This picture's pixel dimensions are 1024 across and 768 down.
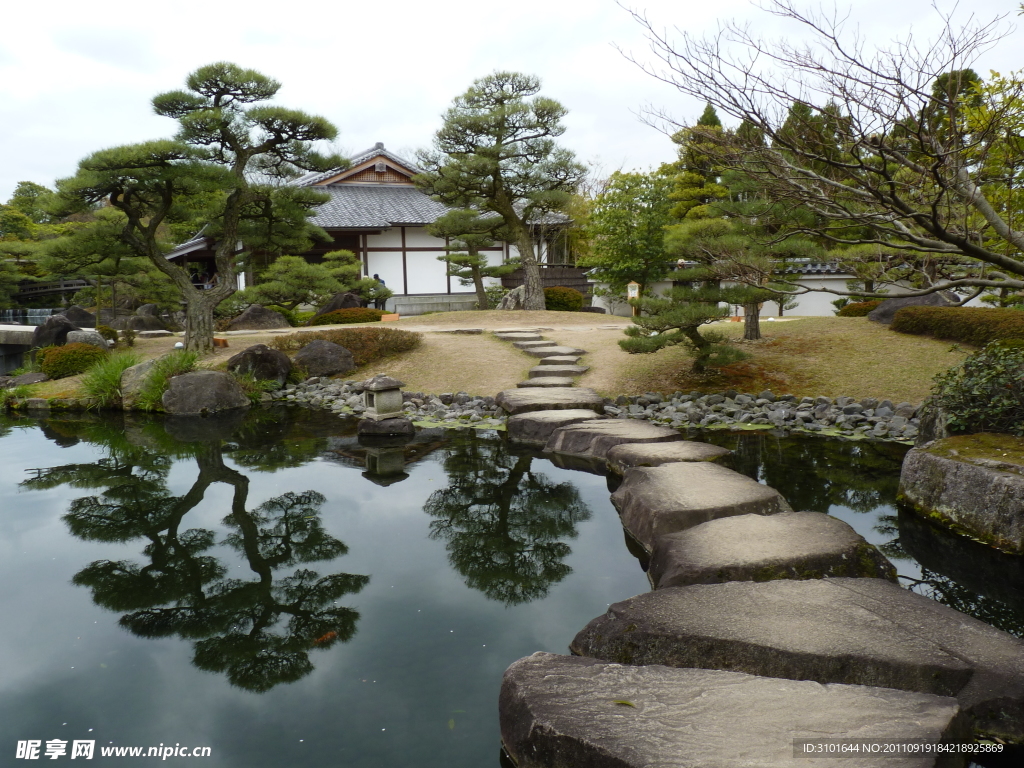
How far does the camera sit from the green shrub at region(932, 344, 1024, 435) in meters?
5.36

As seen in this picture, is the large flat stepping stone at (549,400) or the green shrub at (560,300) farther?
the green shrub at (560,300)

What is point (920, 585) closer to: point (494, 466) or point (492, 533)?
point (492, 533)

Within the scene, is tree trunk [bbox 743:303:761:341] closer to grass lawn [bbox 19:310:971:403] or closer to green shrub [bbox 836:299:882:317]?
grass lawn [bbox 19:310:971:403]

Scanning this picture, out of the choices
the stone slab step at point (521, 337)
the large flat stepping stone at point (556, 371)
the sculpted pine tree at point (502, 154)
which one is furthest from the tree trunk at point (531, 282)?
the large flat stepping stone at point (556, 371)

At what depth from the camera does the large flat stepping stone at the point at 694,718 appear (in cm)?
217

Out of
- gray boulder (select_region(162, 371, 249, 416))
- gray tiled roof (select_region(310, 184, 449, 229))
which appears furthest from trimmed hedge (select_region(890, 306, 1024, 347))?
gray tiled roof (select_region(310, 184, 449, 229))

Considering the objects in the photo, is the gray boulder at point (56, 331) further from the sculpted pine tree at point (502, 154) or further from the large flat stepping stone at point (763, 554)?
the large flat stepping stone at point (763, 554)

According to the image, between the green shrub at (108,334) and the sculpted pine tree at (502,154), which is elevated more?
the sculpted pine tree at (502,154)

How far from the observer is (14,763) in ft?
8.84

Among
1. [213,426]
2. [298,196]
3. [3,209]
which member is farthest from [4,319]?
[213,426]

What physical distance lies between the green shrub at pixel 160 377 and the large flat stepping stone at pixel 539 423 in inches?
226

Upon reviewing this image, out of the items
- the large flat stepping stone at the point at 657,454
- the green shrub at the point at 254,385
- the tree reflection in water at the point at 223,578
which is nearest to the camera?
the tree reflection in water at the point at 223,578

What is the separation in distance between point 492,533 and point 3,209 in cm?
3391

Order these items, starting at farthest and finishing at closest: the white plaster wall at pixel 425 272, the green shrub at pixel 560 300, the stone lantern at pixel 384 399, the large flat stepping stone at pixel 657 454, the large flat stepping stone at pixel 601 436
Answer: the white plaster wall at pixel 425 272
the green shrub at pixel 560 300
the stone lantern at pixel 384 399
the large flat stepping stone at pixel 601 436
the large flat stepping stone at pixel 657 454
